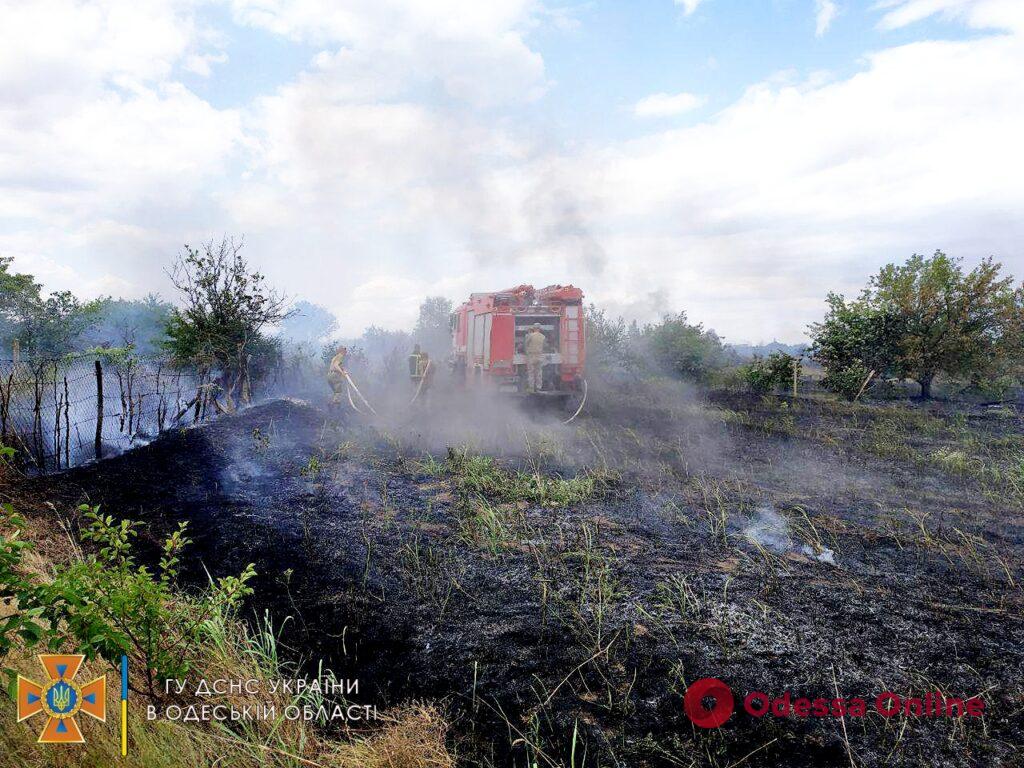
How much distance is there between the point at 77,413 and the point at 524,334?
9.60m

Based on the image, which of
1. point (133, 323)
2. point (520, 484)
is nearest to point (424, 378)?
point (520, 484)

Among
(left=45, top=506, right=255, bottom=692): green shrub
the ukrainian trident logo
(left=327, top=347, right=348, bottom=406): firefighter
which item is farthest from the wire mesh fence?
the ukrainian trident logo

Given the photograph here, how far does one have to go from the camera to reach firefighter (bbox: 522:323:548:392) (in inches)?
476

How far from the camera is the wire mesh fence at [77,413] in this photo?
7375mm

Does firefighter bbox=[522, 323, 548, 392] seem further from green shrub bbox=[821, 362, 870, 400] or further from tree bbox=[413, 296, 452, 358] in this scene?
tree bbox=[413, 296, 452, 358]

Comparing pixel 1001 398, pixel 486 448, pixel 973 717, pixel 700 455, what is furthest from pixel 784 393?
pixel 973 717

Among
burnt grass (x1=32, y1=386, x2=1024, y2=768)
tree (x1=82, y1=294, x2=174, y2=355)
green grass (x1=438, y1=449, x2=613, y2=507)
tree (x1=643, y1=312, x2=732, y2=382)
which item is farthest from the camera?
tree (x1=82, y1=294, x2=174, y2=355)

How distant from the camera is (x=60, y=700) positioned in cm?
239

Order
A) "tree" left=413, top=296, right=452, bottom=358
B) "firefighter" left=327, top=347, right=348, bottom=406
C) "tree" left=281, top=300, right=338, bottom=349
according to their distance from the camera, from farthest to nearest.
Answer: "tree" left=281, top=300, right=338, bottom=349
"tree" left=413, top=296, right=452, bottom=358
"firefighter" left=327, top=347, right=348, bottom=406

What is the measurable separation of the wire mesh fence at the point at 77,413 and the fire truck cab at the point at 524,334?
A: 5795 mm

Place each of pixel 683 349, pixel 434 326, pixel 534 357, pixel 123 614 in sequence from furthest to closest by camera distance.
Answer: pixel 434 326 < pixel 683 349 < pixel 534 357 < pixel 123 614

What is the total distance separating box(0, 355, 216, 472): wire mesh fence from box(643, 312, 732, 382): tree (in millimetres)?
14629

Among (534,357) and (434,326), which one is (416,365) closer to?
(534,357)

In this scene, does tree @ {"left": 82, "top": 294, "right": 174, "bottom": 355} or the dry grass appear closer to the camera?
the dry grass
